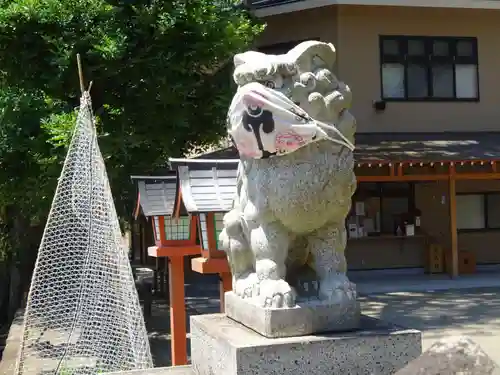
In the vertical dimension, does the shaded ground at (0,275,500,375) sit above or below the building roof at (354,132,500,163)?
below

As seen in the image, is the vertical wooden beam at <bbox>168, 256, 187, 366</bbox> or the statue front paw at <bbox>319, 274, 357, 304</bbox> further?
the vertical wooden beam at <bbox>168, 256, 187, 366</bbox>

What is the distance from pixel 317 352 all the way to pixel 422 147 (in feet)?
38.4

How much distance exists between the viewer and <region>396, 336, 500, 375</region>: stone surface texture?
2.03m

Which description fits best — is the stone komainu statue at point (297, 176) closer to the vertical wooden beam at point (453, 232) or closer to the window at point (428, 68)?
the vertical wooden beam at point (453, 232)

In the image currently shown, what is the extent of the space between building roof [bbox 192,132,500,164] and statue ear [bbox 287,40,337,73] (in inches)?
335

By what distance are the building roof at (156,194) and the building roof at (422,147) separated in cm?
559

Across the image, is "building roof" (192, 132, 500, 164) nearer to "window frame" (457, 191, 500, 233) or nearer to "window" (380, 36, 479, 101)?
"window" (380, 36, 479, 101)

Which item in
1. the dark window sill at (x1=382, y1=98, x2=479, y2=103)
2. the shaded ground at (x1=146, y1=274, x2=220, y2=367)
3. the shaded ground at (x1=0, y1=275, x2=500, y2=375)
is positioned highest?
the dark window sill at (x1=382, y1=98, x2=479, y2=103)

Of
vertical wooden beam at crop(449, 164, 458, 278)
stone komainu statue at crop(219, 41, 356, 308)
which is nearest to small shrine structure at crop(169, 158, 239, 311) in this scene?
stone komainu statue at crop(219, 41, 356, 308)

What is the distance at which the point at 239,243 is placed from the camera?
4.25m

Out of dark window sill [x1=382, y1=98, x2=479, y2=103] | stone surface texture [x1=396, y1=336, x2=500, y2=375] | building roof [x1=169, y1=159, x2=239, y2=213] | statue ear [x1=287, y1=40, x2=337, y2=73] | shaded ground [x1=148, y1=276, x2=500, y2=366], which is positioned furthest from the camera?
dark window sill [x1=382, y1=98, x2=479, y2=103]

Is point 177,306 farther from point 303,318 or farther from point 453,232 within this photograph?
point 453,232

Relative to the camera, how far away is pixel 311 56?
12.8 feet

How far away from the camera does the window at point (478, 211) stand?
642 inches
